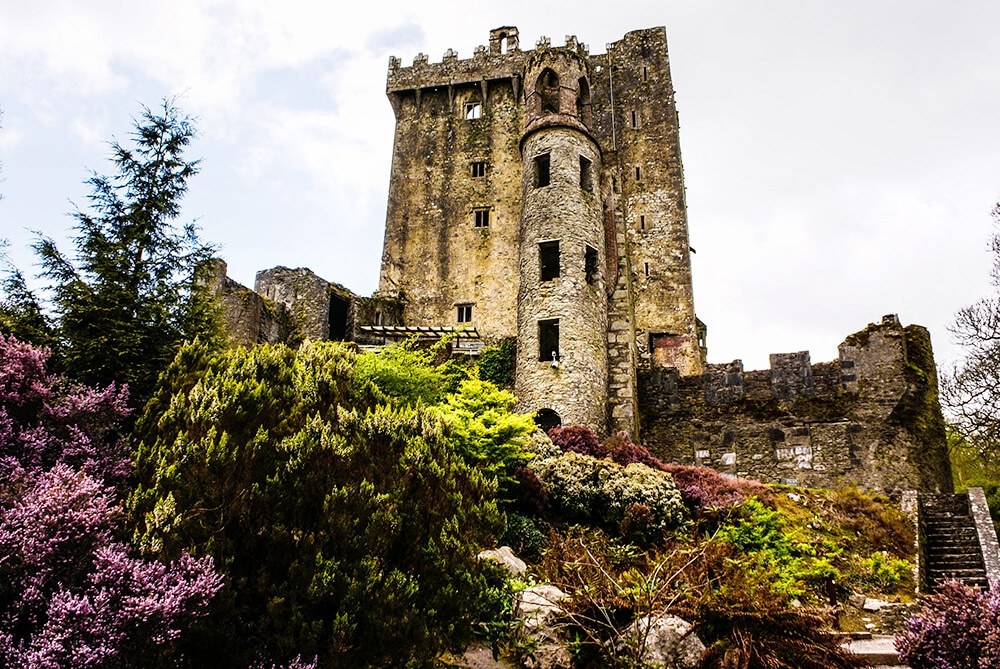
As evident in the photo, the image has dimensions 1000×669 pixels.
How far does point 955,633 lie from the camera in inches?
293

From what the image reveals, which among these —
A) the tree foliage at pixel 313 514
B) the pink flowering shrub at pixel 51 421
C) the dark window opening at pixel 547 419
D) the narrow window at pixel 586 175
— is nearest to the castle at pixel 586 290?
the dark window opening at pixel 547 419

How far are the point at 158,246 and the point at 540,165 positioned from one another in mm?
15015

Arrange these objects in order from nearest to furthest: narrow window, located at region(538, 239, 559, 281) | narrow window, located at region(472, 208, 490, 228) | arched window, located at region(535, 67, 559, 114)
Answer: narrow window, located at region(538, 239, 559, 281)
arched window, located at region(535, 67, 559, 114)
narrow window, located at region(472, 208, 490, 228)

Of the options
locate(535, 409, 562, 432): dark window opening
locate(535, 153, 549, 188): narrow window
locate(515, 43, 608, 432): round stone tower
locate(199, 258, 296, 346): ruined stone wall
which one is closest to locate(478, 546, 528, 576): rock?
locate(515, 43, 608, 432): round stone tower

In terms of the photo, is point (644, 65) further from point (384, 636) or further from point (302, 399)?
point (384, 636)

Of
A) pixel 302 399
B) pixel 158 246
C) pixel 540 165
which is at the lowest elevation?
pixel 302 399

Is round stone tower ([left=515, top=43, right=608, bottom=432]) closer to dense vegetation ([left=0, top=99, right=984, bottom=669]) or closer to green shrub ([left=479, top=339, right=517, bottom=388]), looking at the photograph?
green shrub ([left=479, top=339, right=517, bottom=388])

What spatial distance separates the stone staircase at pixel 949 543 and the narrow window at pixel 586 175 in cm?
1401

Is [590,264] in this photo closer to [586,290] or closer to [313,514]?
[586,290]

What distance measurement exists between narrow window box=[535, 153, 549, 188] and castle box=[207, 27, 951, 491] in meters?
0.07

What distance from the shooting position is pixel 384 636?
7.41 metres

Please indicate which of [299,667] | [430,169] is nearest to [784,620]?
[299,667]

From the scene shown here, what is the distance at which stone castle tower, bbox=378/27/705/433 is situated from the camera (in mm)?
22500

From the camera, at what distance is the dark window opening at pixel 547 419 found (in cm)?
2123
